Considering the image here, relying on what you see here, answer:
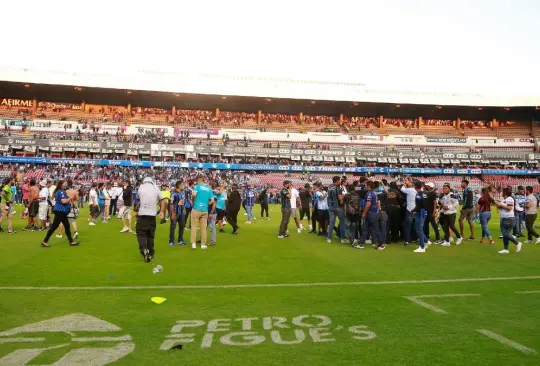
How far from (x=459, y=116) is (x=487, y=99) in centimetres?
413

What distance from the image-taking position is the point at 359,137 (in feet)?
180

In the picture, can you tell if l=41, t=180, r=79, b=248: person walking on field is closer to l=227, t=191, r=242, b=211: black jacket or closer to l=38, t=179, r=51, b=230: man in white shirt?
l=38, t=179, r=51, b=230: man in white shirt

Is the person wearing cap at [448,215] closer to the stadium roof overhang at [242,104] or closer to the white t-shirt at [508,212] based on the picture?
the white t-shirt at [508,212]

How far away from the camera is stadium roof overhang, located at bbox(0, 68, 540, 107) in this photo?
50.9 m

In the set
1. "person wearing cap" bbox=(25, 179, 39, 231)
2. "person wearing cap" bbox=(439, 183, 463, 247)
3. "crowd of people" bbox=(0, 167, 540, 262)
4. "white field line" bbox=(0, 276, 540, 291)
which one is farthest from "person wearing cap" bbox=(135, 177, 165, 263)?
"person wearing cap" bbox=(439, 183, 463, 247)

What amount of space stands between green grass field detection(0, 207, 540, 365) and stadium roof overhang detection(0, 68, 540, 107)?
146 ft

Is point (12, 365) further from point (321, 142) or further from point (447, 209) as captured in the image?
point (321, 142)

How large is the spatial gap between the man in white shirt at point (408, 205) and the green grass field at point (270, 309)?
193 centimetres

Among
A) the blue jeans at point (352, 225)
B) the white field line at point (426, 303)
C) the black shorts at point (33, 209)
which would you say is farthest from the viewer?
the black shorts at point (33, 209)

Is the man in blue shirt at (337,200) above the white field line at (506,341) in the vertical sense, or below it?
above

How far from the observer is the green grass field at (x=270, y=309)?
4.15m

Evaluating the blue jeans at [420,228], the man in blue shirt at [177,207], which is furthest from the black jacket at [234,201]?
the blue jeans at [420,228]

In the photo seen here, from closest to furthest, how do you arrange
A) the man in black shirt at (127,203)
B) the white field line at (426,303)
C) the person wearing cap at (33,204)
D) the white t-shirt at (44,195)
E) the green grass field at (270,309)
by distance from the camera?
the green grass field at (270,309), the white field line at (426,303), the person wearing cap at (33,204), the white t-shirt at (44,195), the man in black shirt at (127,203)

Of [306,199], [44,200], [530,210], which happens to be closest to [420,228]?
[530,210]
